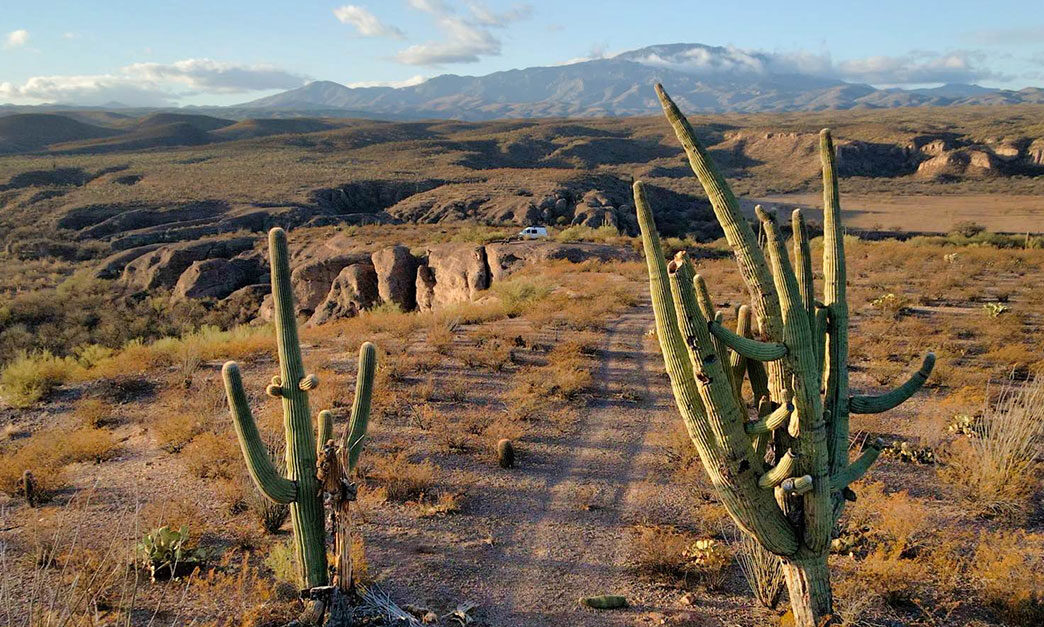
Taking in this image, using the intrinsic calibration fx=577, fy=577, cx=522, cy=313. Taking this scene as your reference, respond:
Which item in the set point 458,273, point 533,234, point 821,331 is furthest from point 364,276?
point 821,331

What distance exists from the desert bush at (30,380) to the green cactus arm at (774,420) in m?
11.1

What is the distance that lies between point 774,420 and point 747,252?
109 centimetres

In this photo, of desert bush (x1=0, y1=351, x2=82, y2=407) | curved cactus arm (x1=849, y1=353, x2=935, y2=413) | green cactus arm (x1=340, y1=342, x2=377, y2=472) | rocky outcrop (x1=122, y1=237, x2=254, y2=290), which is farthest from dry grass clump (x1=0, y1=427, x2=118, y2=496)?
rocky outcrop (x1=122, y1=237, x2=254, y2=290)

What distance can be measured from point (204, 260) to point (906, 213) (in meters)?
43.0

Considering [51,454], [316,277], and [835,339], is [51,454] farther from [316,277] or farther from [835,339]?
[316,277]

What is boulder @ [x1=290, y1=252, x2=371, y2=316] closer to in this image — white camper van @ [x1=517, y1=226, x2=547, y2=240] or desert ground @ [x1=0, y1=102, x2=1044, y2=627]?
desert ground @ [x1=0, y1=102, x2=1044, y2=627]

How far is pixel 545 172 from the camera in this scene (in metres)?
47.1

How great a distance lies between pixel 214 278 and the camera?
23.5m

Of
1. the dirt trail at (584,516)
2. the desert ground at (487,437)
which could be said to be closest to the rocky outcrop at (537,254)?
the desert ground at (487,437)

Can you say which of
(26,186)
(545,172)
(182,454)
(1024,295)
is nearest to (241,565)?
(182,454)

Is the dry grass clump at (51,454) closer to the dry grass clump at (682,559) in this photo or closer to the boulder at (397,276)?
the dry grass clump at (682,559)

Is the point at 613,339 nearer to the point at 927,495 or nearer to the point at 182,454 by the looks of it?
the point at 927,495

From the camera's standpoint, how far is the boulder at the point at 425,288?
19477mm

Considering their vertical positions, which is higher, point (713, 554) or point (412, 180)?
point (412, 180)
